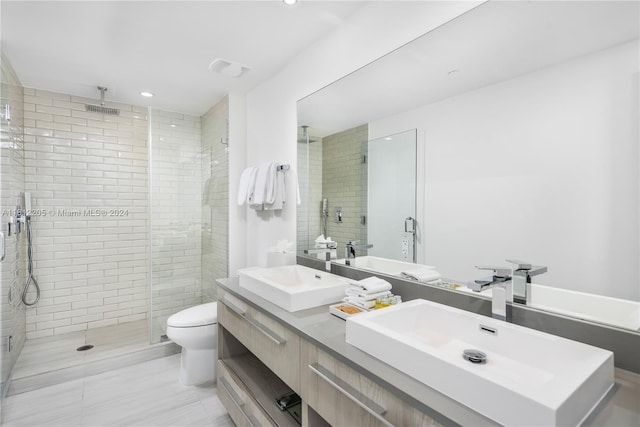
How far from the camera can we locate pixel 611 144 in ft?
3.18

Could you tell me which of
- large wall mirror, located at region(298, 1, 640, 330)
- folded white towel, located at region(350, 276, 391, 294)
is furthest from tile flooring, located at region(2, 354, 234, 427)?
large wall mirror, located at region(298, 1, 640, 330)

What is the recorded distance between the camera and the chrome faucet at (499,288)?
1125 mm

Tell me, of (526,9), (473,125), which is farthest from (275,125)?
(526,9)

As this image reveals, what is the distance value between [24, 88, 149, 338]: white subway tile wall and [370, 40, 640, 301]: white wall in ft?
10.9

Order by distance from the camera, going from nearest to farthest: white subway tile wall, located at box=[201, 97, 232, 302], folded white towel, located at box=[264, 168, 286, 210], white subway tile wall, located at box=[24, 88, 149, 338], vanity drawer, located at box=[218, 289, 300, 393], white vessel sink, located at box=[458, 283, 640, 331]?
white vessel sink, located at box=[458, 283, 640, 331]
vanity drawer, located at box=[218, 289, 300, 393]
folded white towel, located at box=[264, 168, 286, 210]
white subway tile wall, located at box=[24, 88, 149, 338]
white subway tile wall, located at box=[201, 97, 232, 302]

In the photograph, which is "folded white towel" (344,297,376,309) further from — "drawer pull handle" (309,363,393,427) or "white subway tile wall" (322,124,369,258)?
"white subway tile wall" (322,124,369,258)

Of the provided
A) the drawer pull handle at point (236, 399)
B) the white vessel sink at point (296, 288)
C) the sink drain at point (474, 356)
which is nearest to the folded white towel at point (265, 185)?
the white vessel sink at point (296, 288)

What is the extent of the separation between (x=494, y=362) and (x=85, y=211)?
378cm

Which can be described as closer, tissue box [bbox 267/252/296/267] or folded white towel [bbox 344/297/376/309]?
folded white towel [bbox 344/297/376/309]

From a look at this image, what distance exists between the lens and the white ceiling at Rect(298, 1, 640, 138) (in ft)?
3.30

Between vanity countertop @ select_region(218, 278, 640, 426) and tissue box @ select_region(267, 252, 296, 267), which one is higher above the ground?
tissue box @ select_region(267, 252, 296, 267)

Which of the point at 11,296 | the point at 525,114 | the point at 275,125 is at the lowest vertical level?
the point at 11,296

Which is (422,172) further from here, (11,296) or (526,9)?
(11,296)

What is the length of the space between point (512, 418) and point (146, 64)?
10.0ft
